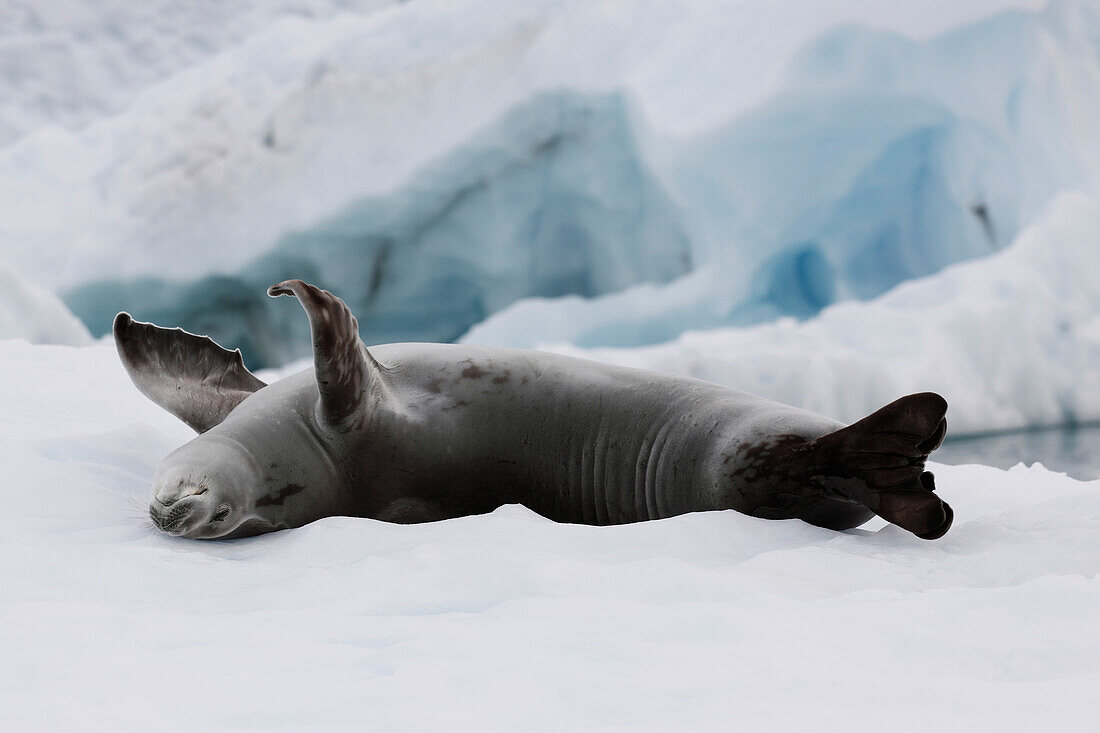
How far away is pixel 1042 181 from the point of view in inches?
281

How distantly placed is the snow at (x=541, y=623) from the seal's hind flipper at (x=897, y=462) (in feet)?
0.20

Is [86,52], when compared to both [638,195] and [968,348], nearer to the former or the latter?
[638,195]

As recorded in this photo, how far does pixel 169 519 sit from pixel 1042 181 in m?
7.26

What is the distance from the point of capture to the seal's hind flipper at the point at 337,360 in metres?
1.58

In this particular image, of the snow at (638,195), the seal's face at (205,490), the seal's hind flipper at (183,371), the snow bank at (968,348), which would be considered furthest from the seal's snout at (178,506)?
the snow bank at (968,348)

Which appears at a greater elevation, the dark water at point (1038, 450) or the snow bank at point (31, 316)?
the snow bank at point (31, 316)

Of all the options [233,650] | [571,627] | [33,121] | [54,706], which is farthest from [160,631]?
[33,121]

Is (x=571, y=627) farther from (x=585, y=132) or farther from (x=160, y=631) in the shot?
(x=585, y=132)

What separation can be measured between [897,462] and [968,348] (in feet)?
16.8

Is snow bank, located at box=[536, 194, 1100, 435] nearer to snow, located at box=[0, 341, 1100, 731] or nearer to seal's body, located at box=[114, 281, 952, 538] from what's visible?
seal's body, located at box=[114, 281, 952, 538]

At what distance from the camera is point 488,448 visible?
74.1 inches

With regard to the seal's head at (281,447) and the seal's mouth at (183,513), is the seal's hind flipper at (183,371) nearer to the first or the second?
the seal's head at (281,447)

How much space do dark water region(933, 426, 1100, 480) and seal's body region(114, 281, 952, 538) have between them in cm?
305

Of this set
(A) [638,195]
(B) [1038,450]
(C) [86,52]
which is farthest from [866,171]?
(C) [86,52]
